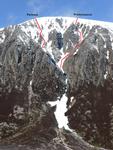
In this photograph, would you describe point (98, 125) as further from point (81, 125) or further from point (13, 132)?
point (13, 132)

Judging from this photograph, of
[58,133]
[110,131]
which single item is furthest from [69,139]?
[110,131]

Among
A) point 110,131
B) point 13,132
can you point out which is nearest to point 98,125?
point 110,131

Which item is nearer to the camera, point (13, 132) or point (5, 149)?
point (5, 149)

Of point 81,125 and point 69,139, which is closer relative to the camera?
point 69,139

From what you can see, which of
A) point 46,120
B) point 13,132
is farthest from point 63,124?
point 13,132

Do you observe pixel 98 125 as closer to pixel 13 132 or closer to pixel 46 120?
pixel 46 120

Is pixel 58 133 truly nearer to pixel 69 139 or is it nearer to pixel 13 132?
pixel 69 139

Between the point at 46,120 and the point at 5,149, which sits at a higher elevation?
the point at 46,120
